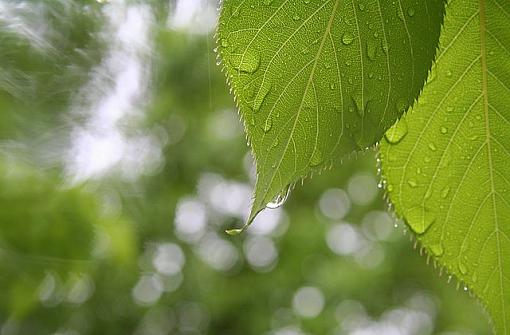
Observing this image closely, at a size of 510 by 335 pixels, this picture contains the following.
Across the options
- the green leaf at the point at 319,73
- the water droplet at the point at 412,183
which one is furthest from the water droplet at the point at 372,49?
the water droplet at the point at 412,183

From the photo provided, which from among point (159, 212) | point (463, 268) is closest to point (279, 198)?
point (463, 268)

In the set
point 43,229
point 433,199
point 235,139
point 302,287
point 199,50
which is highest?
point 433,199

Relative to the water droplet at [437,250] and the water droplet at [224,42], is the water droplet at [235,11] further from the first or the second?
the water droplet at [437,250]

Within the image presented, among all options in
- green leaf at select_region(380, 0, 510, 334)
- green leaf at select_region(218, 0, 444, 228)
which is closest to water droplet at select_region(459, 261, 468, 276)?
green leaf at select_region(380, 0, 510, 334)

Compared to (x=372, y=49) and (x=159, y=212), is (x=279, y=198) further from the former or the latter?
(x=159, y=212)

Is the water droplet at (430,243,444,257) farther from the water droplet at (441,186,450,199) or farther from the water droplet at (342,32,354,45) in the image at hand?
the water droplet at (342,32,354,45)

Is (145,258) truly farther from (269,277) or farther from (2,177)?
(2,177)

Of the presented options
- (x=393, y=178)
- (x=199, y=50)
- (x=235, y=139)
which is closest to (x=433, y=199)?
(x=393, y=178)
